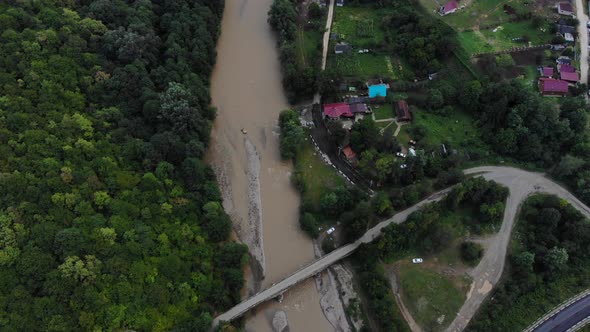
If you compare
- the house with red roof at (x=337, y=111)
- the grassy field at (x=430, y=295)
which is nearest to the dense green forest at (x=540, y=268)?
the grassy field at (x=430, y=295)

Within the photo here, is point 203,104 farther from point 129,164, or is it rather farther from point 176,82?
point 129,164

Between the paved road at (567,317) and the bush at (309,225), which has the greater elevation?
the bush at (309,225)

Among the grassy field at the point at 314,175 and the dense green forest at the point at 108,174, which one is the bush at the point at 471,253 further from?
the dense green forest at the point at 108,174

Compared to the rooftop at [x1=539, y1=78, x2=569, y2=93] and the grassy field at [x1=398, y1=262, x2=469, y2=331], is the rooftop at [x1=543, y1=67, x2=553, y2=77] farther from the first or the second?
the grassy field at [x1=398, y1=262, x2=469, y2=331]

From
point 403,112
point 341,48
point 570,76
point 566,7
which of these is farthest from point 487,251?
point 566,7

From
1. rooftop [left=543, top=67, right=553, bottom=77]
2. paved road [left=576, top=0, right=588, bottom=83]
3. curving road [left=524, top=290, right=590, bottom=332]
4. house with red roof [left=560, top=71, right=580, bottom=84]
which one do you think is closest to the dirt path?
curving road [left=524, top=290, right=590, bottom=332]

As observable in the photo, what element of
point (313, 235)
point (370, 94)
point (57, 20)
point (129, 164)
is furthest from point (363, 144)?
point (57, 20)

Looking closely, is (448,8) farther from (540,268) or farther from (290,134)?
(540,268)
